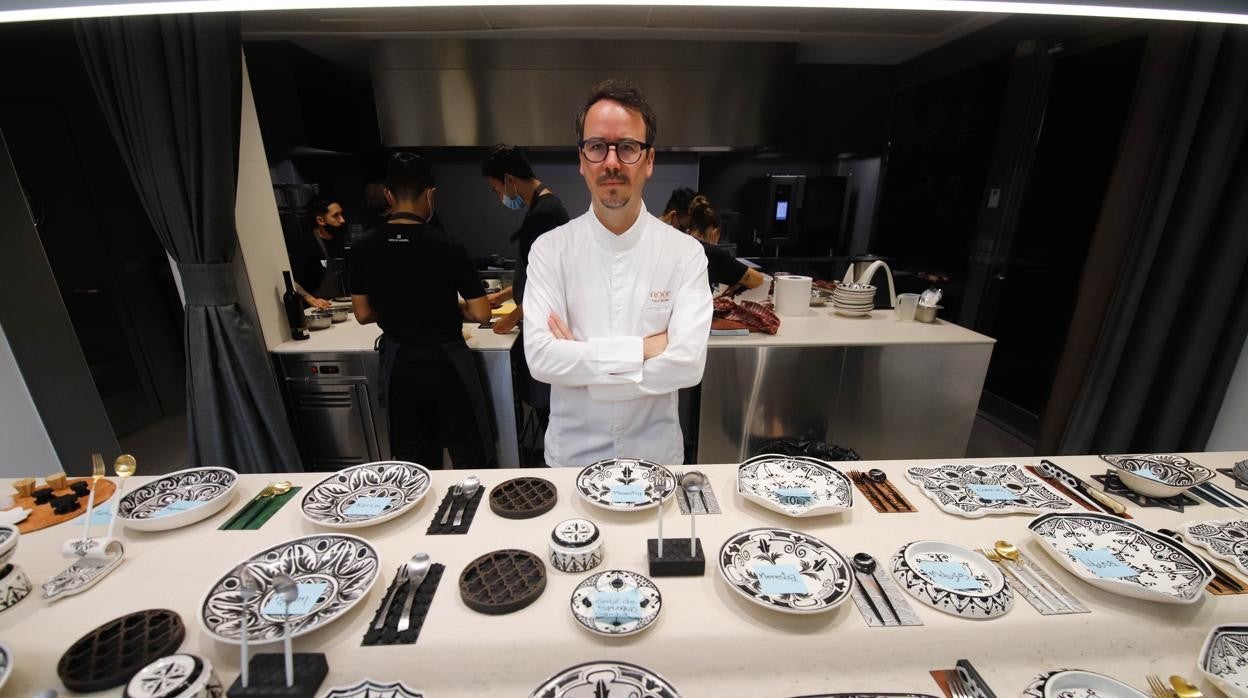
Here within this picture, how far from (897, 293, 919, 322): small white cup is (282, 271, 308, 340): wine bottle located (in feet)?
11.4

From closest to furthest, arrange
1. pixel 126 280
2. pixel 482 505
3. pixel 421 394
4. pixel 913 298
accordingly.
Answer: pixel 482 505 < pixel 421 394 < pixel 913 298 < pixel 126 280

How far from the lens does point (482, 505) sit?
115 cm

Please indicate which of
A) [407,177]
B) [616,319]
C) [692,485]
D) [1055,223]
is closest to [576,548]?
[692,485]

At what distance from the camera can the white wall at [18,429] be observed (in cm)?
212

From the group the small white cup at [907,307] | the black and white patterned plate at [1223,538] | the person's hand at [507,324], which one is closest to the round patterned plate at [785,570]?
the black and white patterned plate at [1223,538]

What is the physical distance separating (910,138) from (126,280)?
660cm

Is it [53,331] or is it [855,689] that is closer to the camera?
[855,689]

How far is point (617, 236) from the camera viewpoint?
1530mm

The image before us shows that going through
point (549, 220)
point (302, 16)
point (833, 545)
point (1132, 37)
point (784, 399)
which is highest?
point (302, 16)

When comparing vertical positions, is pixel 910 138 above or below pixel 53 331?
above

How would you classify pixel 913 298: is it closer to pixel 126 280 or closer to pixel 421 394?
pixel 421 394

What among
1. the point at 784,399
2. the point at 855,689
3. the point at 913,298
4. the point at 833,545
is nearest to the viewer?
the point at 855,689

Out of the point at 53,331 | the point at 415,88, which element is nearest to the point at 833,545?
the point at 53,331

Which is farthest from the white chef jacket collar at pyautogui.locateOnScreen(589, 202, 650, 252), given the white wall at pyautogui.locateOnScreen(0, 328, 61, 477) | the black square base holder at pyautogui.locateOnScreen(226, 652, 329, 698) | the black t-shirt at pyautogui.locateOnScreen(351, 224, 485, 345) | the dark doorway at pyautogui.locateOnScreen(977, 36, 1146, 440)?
the dark doorway at pyautogui.locateOnScreen(977, 36, 1146, 440)
